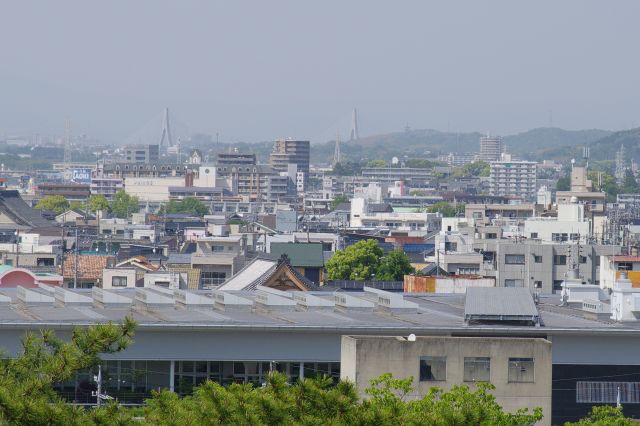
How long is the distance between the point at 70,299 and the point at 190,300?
1.52m

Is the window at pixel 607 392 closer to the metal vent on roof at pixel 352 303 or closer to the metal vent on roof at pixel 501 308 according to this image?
the metal vent on roof at pixel 501 308

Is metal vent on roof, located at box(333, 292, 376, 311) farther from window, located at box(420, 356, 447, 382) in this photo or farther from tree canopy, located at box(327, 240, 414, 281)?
tree canopy, located at box(327, 240, 414, 281)

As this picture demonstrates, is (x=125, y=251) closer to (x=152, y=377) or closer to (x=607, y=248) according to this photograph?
(x=607, y=248)

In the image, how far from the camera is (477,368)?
1819 cm

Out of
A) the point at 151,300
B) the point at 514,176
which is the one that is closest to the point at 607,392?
the point at 151,300

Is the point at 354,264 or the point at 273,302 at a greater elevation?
the point at 273,302

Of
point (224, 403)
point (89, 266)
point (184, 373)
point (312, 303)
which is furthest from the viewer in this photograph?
point (89, 266)

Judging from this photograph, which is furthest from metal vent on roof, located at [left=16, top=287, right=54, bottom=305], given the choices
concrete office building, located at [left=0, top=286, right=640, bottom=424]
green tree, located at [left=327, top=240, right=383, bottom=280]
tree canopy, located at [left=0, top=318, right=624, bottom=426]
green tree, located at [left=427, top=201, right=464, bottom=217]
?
green tree, located at [left=427, top=201, right=464, bottom=217]

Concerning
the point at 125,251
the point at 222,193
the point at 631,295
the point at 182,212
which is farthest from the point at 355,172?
the point at 631,295

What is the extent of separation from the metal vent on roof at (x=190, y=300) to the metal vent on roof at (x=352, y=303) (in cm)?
165

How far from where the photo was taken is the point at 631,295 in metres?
23.2

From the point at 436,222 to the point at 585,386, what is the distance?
70337 millimetres

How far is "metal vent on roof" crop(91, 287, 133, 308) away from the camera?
75.4 ft

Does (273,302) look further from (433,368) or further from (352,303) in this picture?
(433,368)
